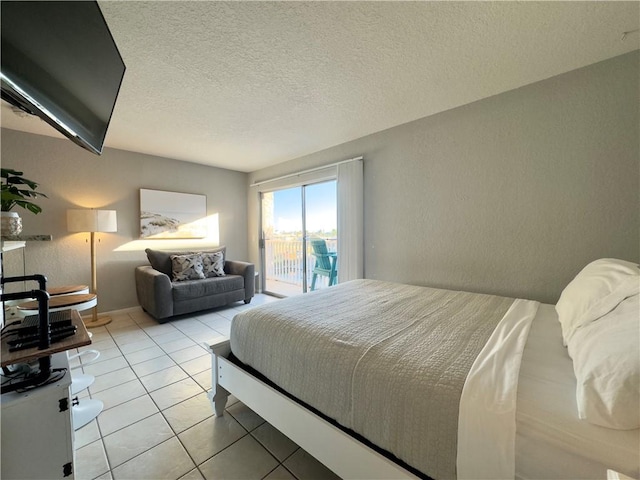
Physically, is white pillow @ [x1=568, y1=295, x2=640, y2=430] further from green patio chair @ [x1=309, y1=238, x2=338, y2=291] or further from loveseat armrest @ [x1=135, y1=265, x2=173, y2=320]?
A: loveseat armrest @ [x1=135, y1=265, x2=173, y2=320]

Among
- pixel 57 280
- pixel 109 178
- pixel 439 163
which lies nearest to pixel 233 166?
pixel 109 178

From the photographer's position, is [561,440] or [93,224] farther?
[93,224]

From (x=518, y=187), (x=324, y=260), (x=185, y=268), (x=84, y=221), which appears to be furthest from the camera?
(x=324, y=260)

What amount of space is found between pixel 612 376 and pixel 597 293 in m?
0.68

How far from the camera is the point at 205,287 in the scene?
134 inches

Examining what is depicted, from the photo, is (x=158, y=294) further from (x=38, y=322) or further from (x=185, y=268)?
(x=38, y=322)

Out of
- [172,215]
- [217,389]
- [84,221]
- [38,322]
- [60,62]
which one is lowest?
[217,389]

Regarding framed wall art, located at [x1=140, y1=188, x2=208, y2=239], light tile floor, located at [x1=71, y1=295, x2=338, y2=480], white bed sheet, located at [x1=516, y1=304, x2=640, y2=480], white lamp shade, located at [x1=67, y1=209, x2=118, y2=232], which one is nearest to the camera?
white bed sheet, located at [x1=516, y1=304, x2=640, y2=480]

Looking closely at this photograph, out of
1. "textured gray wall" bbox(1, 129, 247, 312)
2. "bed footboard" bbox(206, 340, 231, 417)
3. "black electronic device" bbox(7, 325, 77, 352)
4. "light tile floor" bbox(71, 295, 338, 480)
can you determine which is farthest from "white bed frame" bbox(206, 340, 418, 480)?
"textured gray wall" bbox(1, 129, 247, 312)

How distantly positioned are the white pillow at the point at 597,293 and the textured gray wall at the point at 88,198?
178 inches

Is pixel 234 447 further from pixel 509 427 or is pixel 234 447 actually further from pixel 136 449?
pixel 509 427

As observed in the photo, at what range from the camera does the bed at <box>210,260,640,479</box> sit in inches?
27.3

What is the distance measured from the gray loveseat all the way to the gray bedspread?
2046 millimetres

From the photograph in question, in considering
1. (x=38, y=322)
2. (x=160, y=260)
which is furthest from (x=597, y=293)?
(x=160, y=260)
